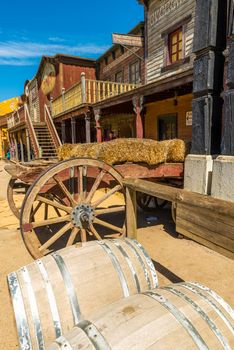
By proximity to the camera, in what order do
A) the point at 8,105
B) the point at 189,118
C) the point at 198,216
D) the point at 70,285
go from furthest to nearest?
the point at 8,105 → the point at 189,118 → the point at 198,216 → the point at 70,285

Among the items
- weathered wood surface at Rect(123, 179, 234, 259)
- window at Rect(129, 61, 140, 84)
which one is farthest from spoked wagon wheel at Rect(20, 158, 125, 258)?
window at Rect(129, 61, 140, 84)

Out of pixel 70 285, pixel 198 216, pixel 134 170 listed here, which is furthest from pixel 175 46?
pixel 70 285

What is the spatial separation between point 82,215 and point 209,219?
1.73 meters

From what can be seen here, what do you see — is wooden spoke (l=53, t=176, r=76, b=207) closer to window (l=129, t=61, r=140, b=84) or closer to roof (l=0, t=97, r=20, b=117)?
window (l=129, t=61, r=140, b=84)

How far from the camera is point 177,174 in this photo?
4.68 meters

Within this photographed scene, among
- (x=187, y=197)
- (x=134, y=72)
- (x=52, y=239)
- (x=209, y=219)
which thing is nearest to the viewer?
(x=187, y=197)

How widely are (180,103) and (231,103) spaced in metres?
6.28

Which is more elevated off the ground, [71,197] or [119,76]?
[119,76]

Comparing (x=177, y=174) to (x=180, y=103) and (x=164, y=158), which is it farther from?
(x=180, y=103)

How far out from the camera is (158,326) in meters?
1.28

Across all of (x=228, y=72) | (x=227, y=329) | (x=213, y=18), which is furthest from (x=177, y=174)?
(x=227, y=329)

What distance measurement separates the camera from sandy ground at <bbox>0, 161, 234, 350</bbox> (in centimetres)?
302

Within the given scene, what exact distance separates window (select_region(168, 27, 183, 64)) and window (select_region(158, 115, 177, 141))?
2.21 metres

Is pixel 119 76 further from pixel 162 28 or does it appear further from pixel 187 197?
pixel 187 197
